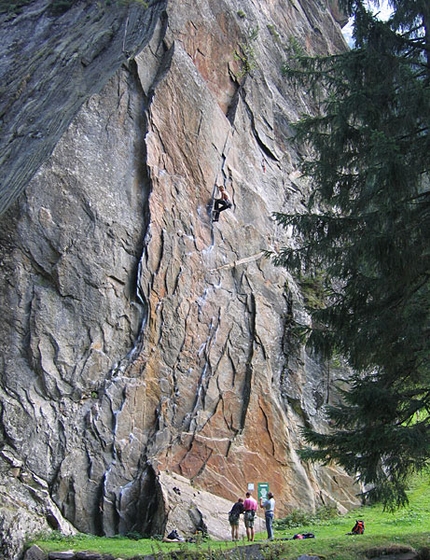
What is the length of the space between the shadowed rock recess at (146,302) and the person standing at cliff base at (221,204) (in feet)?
0.77

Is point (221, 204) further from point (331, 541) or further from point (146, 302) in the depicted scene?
point (331, 541)

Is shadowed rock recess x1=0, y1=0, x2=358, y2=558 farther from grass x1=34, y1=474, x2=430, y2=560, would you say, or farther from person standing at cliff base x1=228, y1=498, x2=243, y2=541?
person standing at cliff base x1=228, y1=498, x2=243, y2=541

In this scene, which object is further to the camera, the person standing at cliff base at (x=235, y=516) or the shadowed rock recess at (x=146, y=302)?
the shadowed rock recess at (x=146, y=302)

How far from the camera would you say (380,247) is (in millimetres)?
9883

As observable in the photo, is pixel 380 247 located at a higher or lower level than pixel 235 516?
higher

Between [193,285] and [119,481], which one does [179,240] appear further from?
[119,481]

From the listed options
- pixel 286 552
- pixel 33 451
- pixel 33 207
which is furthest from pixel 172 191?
pixel 286 552

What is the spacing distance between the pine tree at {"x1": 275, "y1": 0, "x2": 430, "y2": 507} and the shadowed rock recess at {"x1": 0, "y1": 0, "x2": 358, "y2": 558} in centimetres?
546

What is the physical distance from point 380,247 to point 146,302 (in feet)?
25.9

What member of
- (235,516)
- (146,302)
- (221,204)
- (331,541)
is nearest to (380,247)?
(331,541)

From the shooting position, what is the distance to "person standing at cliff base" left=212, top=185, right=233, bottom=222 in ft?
59.0

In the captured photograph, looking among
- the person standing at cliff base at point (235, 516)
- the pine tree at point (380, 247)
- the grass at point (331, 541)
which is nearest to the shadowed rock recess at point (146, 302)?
the grass at point (331, 541)

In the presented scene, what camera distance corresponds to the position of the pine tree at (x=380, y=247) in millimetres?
9242

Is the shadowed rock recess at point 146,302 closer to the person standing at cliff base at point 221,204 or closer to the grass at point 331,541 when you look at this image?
the person standing at cliff base at point 221,204
